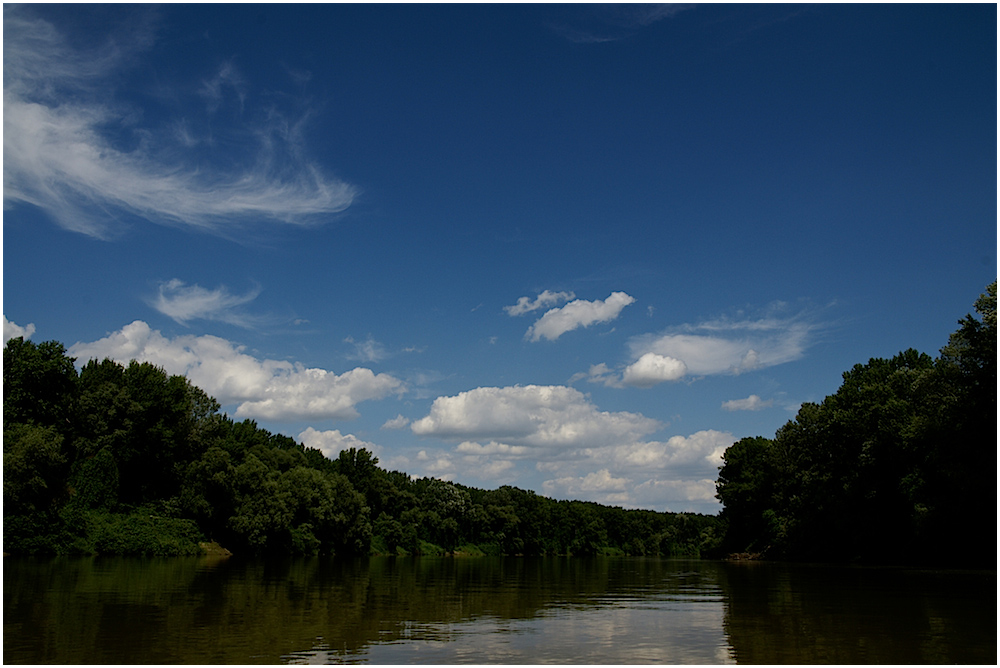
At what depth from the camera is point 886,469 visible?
71.5 m

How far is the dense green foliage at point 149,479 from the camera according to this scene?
179ft

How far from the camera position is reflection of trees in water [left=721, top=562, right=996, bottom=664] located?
1320 centimetres

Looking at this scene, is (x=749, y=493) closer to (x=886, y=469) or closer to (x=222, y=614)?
(x=886, y=469)

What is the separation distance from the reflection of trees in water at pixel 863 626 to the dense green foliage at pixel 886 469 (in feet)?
79.8

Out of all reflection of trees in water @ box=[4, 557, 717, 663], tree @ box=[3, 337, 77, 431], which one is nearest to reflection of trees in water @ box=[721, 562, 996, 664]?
reflection of trees in water @ box=[4, 557, 717, 663]

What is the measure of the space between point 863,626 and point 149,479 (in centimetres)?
8115

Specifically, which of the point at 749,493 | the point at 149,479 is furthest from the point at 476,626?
the point at 749,493

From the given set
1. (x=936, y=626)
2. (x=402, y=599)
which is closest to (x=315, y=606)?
(x=402, y=599)

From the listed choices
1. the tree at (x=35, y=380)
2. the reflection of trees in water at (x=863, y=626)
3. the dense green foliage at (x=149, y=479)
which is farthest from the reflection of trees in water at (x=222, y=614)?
the tree at (x=35, y=380)

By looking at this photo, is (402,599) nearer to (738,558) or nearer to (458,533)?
(738,558)

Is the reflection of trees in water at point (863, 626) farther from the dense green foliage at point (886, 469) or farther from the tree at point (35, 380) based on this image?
the tree at point (35, 380)

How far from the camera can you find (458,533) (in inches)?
5733

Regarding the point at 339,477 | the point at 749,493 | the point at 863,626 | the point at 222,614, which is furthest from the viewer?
the point at 749,493

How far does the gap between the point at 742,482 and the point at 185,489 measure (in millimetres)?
83182
